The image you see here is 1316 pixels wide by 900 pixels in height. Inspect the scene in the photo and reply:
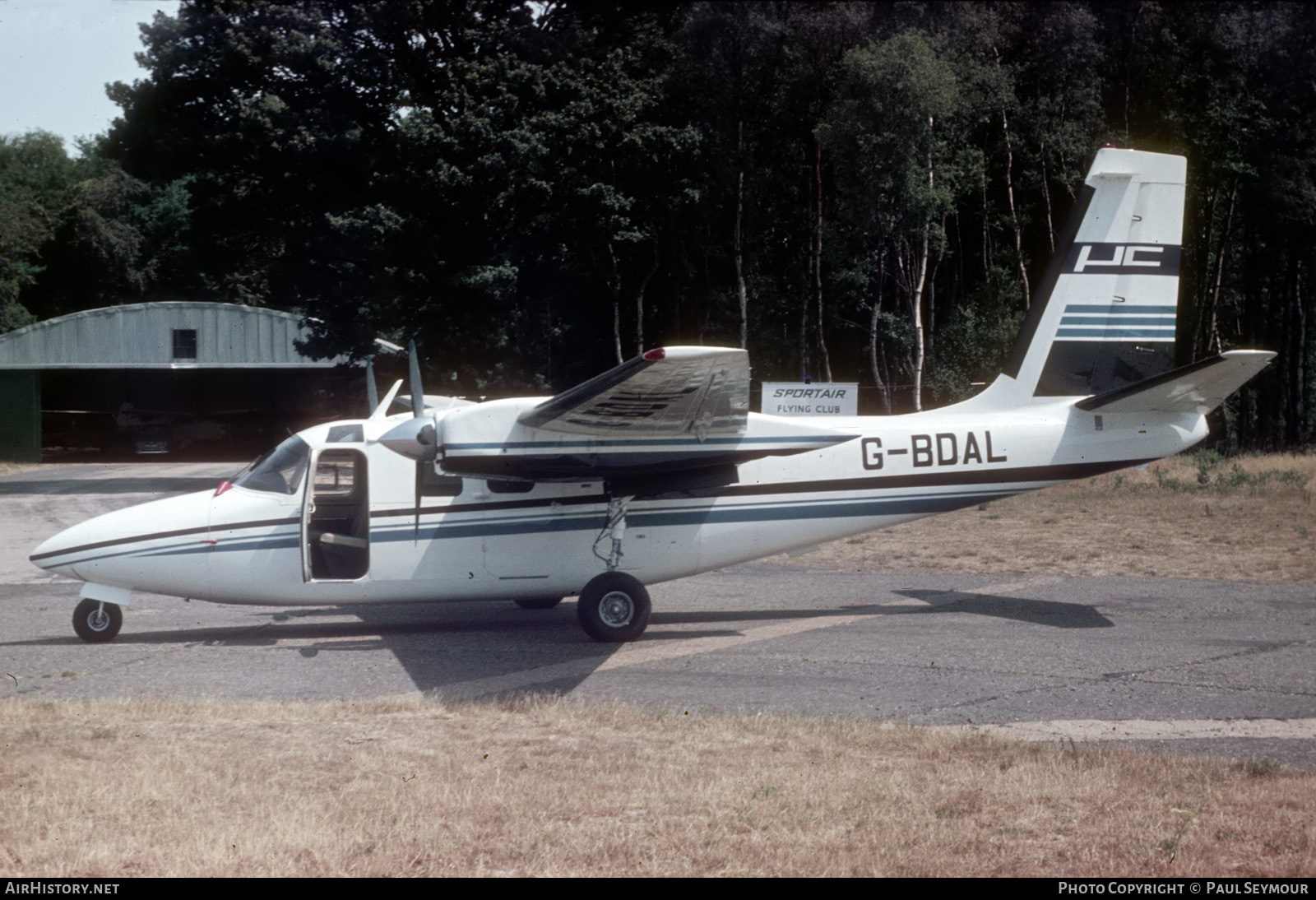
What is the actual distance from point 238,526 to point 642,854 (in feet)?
23.8

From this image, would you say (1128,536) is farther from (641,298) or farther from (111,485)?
(111,485)

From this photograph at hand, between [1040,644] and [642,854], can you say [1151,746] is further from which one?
[642,854]

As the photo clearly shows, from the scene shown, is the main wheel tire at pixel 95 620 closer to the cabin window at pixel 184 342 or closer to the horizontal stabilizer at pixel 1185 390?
the horizontal stabilizer at pixel 1185 390

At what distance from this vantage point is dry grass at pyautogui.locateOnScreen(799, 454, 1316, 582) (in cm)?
1581

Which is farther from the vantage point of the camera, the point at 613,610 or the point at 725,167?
the point at 725,167

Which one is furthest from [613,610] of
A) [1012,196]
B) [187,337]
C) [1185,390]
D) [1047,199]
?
[187,337]

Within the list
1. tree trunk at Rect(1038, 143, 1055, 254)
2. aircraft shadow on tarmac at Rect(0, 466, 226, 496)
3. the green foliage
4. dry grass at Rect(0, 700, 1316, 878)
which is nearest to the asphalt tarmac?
dry grass at Rect(0, 700, 1316, 878)

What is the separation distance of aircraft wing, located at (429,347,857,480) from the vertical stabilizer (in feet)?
10.8

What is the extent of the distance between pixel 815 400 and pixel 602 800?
1383cm

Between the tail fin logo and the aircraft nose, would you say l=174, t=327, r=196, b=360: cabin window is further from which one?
the tail fin logo

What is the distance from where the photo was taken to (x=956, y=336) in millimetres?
39875

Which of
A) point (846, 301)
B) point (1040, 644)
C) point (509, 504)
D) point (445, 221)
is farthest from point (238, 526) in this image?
point (846, 301)

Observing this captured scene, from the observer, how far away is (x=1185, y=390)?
11922 millimetres

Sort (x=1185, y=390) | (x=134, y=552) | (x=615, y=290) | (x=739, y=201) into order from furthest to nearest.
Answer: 1. (x=615, y=290)
2. (x=739, y=201)
3. (x=1185, y=390)
4. (x=134, y=552)
